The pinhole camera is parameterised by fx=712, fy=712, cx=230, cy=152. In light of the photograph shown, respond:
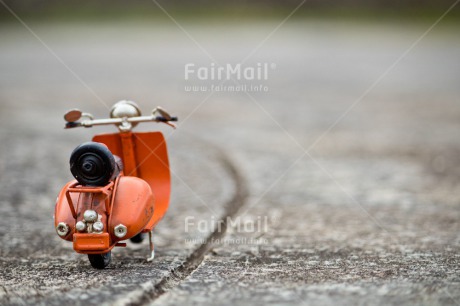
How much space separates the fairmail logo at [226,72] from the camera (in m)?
12.4

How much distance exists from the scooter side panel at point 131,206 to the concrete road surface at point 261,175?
0.24 metres

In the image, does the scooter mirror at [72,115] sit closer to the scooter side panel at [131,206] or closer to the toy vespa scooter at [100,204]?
the toy vespa scooter at [100,204]

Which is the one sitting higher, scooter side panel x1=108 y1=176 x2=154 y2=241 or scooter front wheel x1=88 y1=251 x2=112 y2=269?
scooter side panel x1=108 y1=176 x2=154 y2=241

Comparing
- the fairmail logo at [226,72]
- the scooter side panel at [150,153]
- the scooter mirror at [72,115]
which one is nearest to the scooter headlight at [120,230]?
the scooter side panel at [150,153]

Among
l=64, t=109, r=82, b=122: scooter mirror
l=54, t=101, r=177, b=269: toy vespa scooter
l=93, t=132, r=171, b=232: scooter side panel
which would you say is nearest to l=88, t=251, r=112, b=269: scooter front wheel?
l=54, t=101, r=177, b=269: toy vespa scooter

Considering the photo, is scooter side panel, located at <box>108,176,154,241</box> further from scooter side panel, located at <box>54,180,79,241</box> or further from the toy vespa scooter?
scooter side panel, located at <box>54,180,79,241</box>

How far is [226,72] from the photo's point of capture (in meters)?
12.7

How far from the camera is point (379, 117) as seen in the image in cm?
904

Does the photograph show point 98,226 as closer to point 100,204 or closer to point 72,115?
point 100,204

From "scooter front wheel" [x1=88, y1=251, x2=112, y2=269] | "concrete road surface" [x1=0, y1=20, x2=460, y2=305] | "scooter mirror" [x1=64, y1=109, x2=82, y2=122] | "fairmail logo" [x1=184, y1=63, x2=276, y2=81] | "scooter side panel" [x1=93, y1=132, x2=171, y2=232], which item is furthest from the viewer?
"fairmail logo" [x1=184, y1=63, x2=276, y2=81]

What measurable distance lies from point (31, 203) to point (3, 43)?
44.9ft

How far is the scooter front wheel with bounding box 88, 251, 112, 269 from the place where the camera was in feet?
11.6

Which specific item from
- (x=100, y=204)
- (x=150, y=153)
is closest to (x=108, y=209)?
(x=100, y=204)

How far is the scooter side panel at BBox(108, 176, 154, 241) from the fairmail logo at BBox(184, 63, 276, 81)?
346 inches
